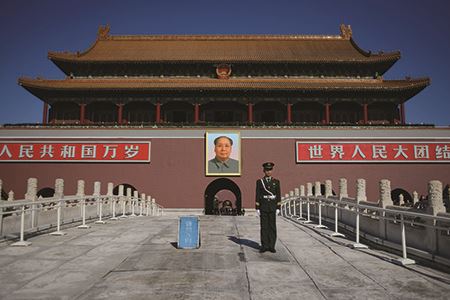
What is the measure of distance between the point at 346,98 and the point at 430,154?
607 cm

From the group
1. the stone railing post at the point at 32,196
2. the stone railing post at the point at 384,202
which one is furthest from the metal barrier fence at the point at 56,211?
the stone railing post at the point at 384,202

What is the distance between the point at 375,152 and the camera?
22.8 meters

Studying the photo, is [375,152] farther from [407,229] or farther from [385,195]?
[407,229]

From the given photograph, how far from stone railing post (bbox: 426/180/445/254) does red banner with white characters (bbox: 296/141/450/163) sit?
16.4 meters

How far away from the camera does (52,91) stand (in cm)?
2509

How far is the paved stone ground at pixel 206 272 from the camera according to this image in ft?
15.5

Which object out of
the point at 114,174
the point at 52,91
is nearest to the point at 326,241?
the point at 114,174

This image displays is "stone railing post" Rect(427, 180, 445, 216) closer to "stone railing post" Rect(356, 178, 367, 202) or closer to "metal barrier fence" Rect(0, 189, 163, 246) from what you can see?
"stone railing post" Rect(356, 178, 367, 202)

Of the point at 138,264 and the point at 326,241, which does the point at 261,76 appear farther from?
the point at 138,264

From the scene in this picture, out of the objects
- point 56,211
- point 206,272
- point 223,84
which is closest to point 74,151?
point 223,84

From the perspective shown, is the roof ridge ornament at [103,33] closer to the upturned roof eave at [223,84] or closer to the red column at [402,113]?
the upturned roof eave at [223,84]

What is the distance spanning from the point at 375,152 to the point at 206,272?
63.9ft

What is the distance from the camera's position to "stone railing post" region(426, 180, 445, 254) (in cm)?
631

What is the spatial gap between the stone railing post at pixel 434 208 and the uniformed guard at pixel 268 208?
2598 mm
